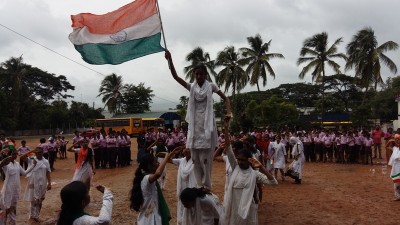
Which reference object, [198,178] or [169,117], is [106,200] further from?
[169,117]

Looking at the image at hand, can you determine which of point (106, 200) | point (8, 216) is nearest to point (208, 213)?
point (106, 200)

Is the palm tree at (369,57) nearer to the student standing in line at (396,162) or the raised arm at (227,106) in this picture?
the student standing in line at (396,162)

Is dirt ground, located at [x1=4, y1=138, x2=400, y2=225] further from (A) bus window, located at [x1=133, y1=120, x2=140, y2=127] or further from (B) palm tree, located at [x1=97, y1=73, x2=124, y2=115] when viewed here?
(B) palm tree, located at [x1=97, y1=73, x2=124, y2=115]

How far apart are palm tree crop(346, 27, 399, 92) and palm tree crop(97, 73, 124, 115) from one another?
38.0m

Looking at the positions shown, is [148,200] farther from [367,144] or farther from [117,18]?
[367,144]

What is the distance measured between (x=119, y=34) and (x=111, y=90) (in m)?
58.3

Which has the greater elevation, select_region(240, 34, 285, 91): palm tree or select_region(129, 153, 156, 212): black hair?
select_region(240, 34, 285, 91): palm tree

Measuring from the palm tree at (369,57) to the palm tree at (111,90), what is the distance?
38.0 metres

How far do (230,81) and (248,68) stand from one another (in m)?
2.27

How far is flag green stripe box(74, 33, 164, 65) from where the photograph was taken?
20.2 feet

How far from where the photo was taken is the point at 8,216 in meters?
8.07

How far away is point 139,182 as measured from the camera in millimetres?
4617

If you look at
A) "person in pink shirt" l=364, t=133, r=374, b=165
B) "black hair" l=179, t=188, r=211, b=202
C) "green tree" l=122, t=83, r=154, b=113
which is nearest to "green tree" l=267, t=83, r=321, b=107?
"green tree" l=122, t=83, r=154, b=113

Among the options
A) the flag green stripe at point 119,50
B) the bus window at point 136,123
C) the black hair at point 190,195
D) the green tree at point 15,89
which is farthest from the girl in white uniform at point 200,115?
the green tree at point 15,89
